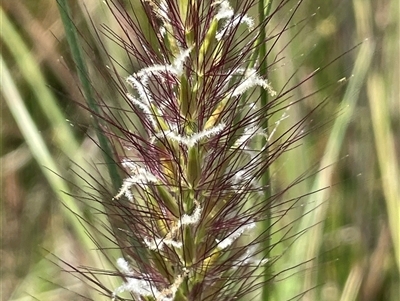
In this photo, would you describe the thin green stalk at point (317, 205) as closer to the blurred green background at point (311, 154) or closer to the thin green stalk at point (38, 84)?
the blurred green background at point (311, 154)

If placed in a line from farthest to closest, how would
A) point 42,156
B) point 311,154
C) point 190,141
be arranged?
point 311,154, point 42,156, point 190,141

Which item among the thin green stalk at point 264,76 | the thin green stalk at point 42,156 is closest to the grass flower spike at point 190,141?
the thin green stalk at point 264,76

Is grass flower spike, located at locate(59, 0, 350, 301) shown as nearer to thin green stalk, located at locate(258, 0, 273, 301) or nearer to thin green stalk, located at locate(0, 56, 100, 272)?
thin green stalk, located at locate(258, 0, 273, 301)

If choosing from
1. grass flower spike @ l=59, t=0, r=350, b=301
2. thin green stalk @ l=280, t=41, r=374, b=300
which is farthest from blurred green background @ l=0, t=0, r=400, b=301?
grass flower spike @ l=59, t=0, r=350, b=301

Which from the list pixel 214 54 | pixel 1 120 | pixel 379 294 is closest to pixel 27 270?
pixel 1 120

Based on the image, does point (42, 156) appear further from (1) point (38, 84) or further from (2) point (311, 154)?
(2) point (311, 154)

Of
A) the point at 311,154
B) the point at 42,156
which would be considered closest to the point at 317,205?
the point at 311,154

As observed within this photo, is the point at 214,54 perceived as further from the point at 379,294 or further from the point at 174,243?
the point at 379,294

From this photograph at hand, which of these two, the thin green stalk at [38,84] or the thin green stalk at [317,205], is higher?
the thin green stalk at [38,84]
